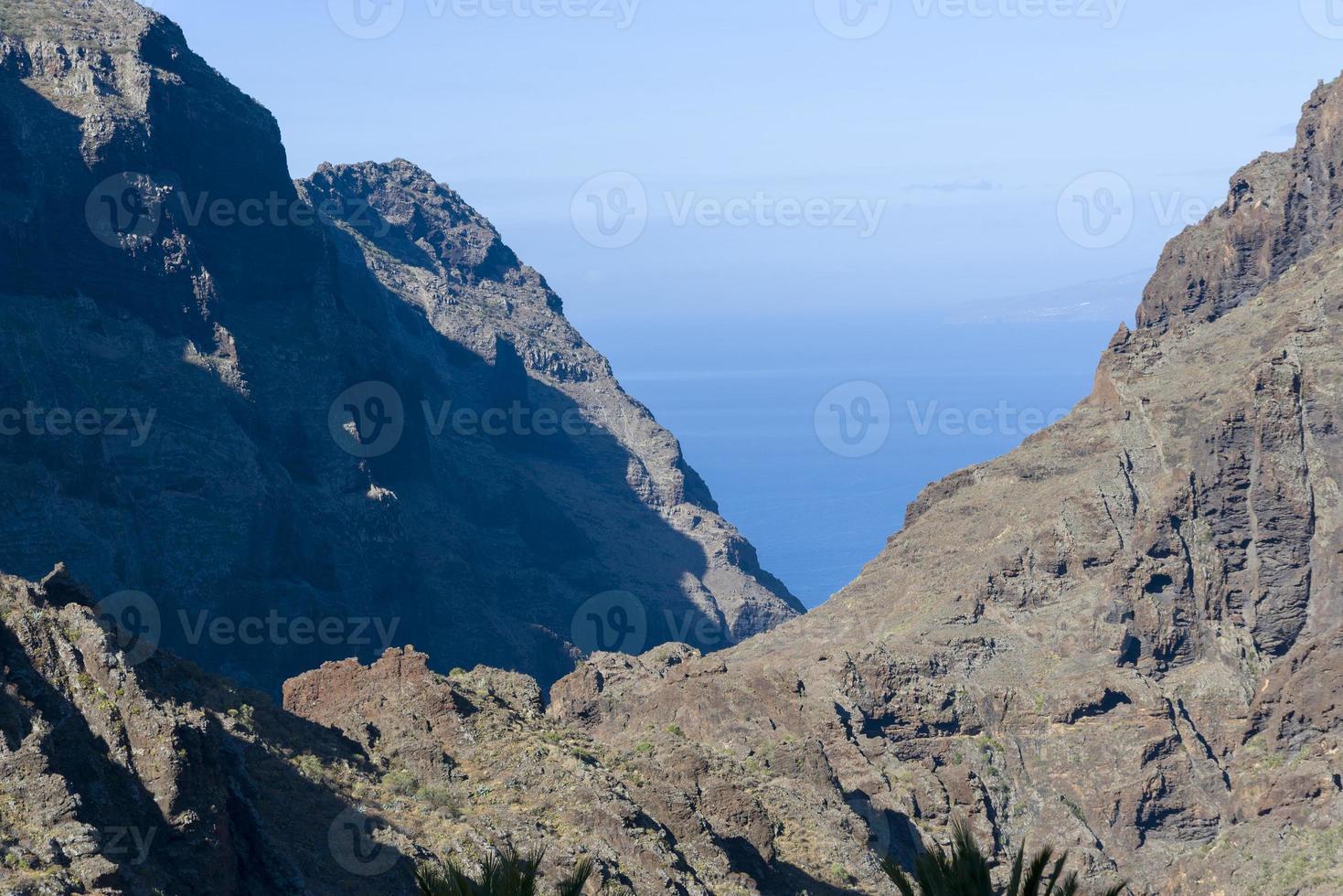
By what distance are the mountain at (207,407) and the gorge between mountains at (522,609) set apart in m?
0.34

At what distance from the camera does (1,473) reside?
120 meters

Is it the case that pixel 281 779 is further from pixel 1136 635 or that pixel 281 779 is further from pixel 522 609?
pixel 522 609

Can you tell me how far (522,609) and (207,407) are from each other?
121 ft

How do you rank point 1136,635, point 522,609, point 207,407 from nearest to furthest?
point 1136,635 → point 207,407 → point 522,609

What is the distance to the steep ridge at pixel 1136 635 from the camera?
95.5 meters

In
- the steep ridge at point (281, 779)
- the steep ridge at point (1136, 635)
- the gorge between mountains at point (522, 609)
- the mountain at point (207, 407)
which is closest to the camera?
the steep ridge at point (281, 779)

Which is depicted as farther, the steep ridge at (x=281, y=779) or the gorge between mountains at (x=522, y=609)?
the gorge between mountains at (x=522, y=609)

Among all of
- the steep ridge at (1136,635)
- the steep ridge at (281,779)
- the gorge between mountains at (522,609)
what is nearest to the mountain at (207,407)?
the gorge between mountains at (522,609)

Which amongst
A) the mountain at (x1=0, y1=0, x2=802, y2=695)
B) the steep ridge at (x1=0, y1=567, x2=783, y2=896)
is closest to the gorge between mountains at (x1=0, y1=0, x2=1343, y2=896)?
the steep ridge at (x1=0, y1=567, x2=783, y2=896)

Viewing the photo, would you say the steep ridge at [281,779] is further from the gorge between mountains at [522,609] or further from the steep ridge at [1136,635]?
the steep ridge at [1136,635]

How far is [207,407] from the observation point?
139750 mm

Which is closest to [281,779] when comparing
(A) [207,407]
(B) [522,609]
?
(A) [207,407]

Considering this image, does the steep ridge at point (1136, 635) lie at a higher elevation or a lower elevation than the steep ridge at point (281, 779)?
higher

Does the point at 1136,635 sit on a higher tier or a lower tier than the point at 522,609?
lower
